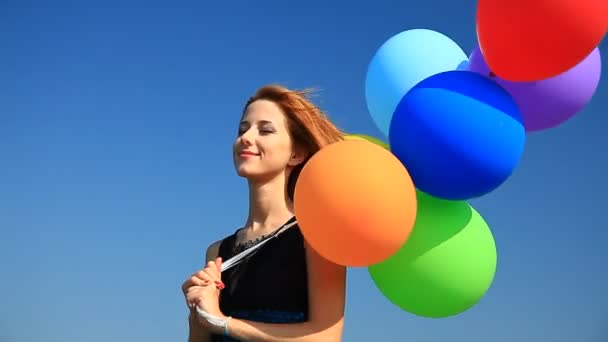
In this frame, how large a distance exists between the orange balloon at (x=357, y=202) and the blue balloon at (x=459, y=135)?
0.56ft

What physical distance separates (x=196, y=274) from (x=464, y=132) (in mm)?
1667

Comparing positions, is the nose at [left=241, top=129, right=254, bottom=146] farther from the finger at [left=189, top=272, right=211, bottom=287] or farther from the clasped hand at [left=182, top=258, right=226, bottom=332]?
the finger at [left=189, top=272, right=211, bottom=287]

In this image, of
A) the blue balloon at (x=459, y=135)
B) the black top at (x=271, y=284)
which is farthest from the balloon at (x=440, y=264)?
the black top at (x=271, y=284)

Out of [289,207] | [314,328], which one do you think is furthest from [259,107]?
[314,328]

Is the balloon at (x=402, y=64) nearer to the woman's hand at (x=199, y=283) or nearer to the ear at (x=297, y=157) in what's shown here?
the ear at (x=297, y=157)

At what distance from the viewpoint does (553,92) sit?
364cm

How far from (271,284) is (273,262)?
0.13 meters

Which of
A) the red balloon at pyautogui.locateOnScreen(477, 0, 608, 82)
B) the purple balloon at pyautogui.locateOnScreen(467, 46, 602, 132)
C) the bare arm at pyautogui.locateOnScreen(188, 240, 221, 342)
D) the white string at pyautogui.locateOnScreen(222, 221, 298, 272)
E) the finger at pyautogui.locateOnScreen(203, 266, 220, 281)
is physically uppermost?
the red balloon at pyautogui.locateOnScreen(477, 0, 608, 82)

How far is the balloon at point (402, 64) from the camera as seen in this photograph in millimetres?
4199

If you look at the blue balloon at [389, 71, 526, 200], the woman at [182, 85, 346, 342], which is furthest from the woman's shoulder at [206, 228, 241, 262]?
the blue balloon at [389, 71, 526, 200]

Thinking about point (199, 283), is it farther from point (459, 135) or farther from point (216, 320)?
point (459, 135)

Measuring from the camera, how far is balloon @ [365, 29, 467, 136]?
4.20 m

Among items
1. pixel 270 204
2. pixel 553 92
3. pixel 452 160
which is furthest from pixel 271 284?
pixel 553 92

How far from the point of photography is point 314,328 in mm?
3641
